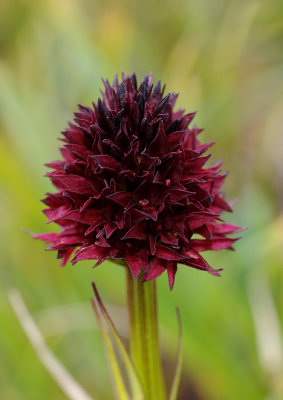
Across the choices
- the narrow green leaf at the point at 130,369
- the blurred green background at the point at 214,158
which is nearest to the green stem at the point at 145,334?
the narrow green leaf at the point at 130,369

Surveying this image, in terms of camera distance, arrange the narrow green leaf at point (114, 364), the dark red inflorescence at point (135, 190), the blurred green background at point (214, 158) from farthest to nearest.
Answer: the blurred green background at point (214, 158) < the narrow green leaf at point (114, 364) < the dark red inflorescence at point (135, 190)

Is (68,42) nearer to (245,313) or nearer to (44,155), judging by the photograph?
(44,155)

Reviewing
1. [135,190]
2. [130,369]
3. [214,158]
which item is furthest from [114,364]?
[214,158]

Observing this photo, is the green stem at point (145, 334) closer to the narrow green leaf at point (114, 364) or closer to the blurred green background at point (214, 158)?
the narrow green leaf at point (114, 364)

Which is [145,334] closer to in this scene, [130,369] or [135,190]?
[130,369]

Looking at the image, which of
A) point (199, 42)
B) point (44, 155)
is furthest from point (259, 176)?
point (44, 155)

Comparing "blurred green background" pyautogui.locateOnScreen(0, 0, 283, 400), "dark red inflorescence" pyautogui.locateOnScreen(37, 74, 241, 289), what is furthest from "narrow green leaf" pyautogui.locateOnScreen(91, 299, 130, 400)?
"blurred green background" pyautogui.locateOnScreen(0, 0, 283, 400)

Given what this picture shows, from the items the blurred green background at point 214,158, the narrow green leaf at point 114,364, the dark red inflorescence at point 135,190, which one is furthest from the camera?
the blurred green background at point 214,158
